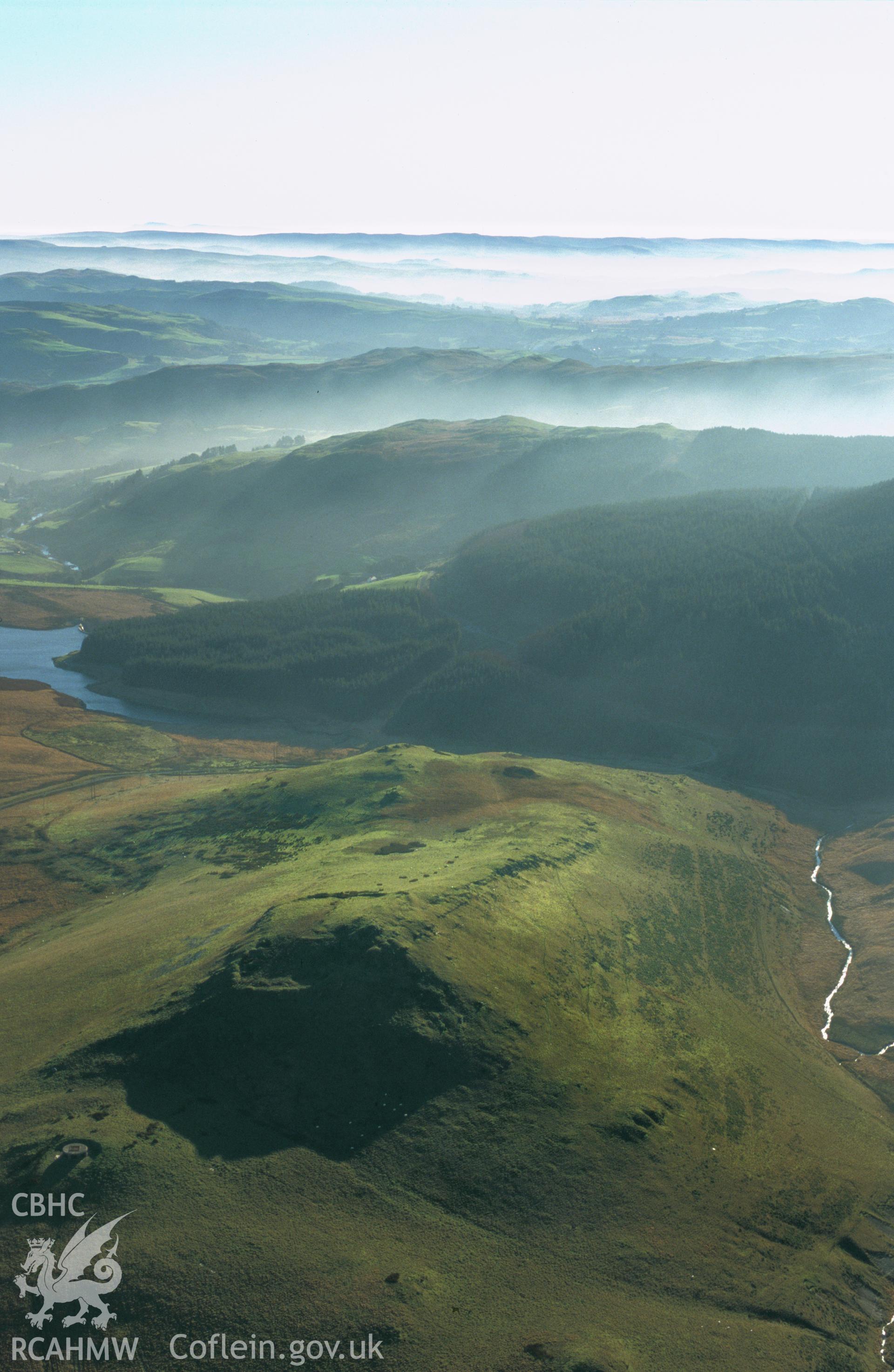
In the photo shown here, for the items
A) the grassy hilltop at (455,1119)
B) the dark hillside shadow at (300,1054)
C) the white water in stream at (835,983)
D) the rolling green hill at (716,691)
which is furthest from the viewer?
the rolling green hill at (716,691)

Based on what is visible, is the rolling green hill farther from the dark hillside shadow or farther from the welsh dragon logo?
the welsh dragon logo

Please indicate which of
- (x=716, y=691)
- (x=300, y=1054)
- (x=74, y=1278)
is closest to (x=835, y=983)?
(x=300, y=1054)

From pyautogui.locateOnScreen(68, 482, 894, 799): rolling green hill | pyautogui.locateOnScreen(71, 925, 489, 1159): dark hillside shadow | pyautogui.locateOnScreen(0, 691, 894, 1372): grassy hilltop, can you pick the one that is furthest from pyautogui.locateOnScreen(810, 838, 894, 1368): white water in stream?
pyautogui.locateOnScreen(68, 482, 894, 799): rolling green hill

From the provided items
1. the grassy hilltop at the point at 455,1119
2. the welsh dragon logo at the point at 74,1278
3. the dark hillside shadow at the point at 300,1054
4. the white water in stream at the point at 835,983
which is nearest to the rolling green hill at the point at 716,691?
the white water in stream at the point at 835,983

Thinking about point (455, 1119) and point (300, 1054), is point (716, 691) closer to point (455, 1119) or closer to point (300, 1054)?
point (455, 1119)

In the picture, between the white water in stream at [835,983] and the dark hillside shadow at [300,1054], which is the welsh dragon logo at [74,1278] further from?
the white water in stream at [835,983]

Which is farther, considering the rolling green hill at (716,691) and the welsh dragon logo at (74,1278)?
the rolling green hill at (716,691)

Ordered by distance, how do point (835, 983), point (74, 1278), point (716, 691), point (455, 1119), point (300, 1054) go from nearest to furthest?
point (74, 1278) → point (455, 1119) → point (300, 1054) → point (835, 983) → point (716, 691)
